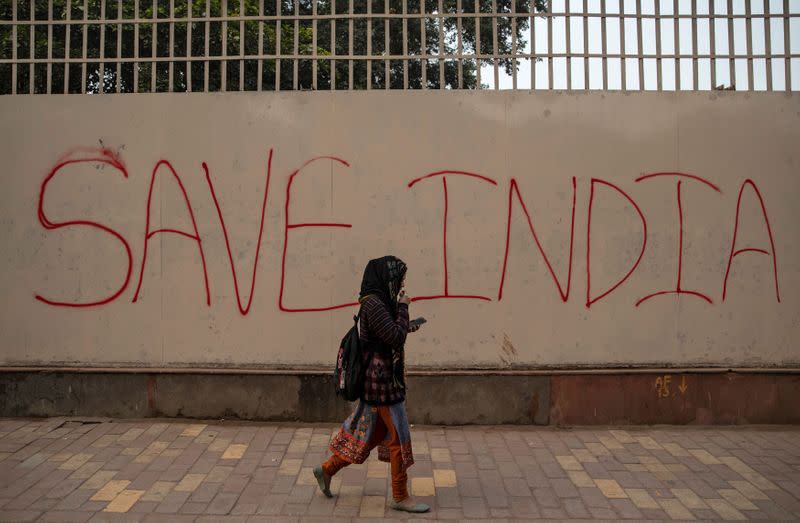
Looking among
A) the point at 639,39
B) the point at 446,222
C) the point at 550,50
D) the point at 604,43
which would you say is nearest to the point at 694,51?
the point at 639,39

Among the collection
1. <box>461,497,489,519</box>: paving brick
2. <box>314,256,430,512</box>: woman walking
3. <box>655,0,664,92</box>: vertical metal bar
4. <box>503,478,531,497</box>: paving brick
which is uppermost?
<box>655,0,664,92</box>: vertical metal bar

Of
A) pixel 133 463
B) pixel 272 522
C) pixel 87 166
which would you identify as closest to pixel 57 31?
pixel 87 166

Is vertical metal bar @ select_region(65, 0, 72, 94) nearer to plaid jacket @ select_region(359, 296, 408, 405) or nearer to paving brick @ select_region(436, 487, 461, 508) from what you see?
plaid jacket @ select_region(359, 296, 408, 405)

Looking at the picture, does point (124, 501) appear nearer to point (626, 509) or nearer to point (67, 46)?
point (626, 509)

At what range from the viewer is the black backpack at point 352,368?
376 cm

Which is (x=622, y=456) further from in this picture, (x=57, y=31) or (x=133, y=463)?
(x=57, y=31)

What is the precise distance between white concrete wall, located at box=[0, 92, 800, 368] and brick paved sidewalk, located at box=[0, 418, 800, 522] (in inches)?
24.6

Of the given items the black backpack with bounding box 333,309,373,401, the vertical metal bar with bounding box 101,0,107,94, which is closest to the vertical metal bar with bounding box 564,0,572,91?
the black backpack with bounding box 333,309,373,401

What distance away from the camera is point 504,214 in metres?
5.33

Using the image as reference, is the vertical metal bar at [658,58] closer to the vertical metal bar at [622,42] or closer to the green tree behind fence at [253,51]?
the vertical metal bar at [622,42]

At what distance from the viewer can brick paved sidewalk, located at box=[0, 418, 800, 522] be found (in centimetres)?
382

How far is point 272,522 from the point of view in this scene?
3.66 m

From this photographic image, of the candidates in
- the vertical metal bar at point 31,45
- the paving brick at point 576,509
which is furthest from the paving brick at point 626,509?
the vertical metal bar at point 31,45

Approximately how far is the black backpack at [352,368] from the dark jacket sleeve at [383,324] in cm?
12
